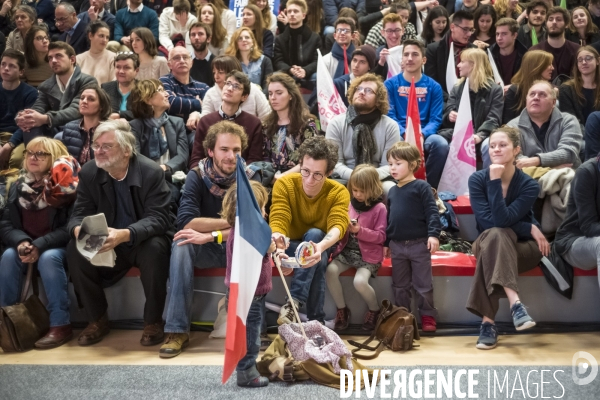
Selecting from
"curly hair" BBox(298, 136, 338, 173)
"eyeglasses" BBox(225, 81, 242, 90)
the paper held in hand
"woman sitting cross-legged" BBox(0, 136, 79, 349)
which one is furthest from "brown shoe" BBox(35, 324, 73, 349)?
"eyeglasses" BBox(225, 81, 242, 90)

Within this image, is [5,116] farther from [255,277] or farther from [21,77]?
[255,277]

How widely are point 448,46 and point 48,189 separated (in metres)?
3.90

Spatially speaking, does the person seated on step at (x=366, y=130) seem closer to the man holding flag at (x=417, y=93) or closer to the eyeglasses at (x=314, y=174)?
the man holding flag at (x=417, y=93)

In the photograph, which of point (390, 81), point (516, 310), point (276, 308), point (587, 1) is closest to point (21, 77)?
point (390, 81)

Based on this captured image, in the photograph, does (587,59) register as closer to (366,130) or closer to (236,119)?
(366,130)

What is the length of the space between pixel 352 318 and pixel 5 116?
11.9 feet

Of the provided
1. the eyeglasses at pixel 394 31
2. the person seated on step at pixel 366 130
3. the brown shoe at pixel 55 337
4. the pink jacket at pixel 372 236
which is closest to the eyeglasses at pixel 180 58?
the person seated on step at pixel 366 130

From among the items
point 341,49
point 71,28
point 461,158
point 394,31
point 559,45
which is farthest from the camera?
point 71,28

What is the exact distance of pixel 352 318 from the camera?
4.67 meters

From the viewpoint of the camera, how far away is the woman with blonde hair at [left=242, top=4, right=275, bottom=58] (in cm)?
736

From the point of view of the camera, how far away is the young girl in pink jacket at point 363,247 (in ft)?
14.9

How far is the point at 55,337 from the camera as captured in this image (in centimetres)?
446

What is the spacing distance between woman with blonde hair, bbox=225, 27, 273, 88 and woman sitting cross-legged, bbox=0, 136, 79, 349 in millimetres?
2453

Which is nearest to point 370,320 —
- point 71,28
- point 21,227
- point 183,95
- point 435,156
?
point 435,156
